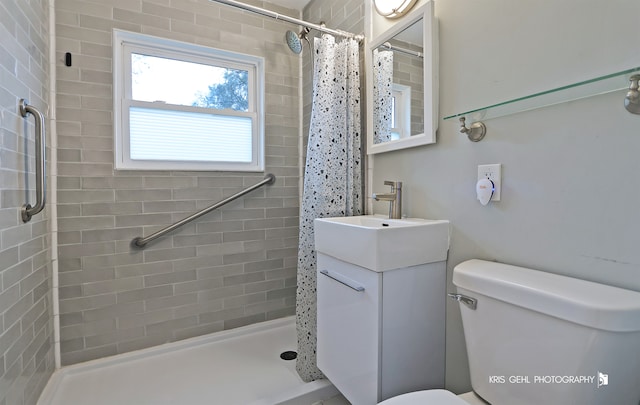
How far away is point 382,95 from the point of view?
1578 millimetres

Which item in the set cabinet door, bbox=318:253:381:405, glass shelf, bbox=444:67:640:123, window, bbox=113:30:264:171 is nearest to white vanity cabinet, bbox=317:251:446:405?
cabinet door, bbox=318:253:381:405

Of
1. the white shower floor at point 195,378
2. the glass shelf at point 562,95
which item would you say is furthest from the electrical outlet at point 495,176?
the white shower floor at point 195,378

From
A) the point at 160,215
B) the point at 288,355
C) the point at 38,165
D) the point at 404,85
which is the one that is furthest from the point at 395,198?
the point at 38,165

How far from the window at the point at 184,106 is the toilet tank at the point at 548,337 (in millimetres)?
1713

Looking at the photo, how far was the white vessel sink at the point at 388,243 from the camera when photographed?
1.07m

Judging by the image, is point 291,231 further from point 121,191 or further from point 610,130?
point 610,130

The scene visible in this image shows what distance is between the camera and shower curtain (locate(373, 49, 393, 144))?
60.1 inches

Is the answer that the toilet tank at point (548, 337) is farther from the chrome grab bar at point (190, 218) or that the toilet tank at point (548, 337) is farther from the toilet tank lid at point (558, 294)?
the chrome grab bar at point (190, 218)

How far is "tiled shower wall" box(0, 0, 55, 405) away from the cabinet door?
47.9 inches

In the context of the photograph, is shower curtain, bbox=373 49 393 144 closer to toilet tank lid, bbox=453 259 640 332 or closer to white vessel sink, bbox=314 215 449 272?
white vessel sink, bbox=314 215 449 272

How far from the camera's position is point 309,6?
2246mm

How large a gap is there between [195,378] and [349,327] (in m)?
1.05

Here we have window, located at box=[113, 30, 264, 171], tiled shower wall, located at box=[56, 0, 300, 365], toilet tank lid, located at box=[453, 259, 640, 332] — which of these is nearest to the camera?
toilet tank lid, located at box=[453, 259, 640, 332]

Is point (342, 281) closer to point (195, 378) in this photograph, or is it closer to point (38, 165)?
point (195, 378)
